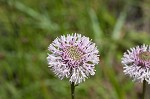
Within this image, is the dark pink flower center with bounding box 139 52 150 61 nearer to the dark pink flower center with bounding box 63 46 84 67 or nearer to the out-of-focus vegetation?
the dark pink flower center with bounding box 63 46 84 67

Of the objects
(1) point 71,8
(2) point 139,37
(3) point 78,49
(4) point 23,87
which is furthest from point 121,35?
(3) point 78,49

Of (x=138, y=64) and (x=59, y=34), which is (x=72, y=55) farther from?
(x=59, y=34)

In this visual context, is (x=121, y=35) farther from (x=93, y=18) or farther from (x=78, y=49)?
(x=78, y=49)

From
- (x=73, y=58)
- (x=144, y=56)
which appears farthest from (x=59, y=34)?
(x=73, y=58)

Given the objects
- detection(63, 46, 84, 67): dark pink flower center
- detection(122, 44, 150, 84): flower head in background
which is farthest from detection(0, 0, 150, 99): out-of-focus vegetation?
detection(63, 46, 84, 67): dark pink flower center

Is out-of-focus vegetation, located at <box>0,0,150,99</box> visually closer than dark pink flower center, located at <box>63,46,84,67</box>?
No

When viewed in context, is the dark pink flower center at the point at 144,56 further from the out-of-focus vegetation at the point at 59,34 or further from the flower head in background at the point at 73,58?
the out-of-focus vegetation at the point at 59,34
